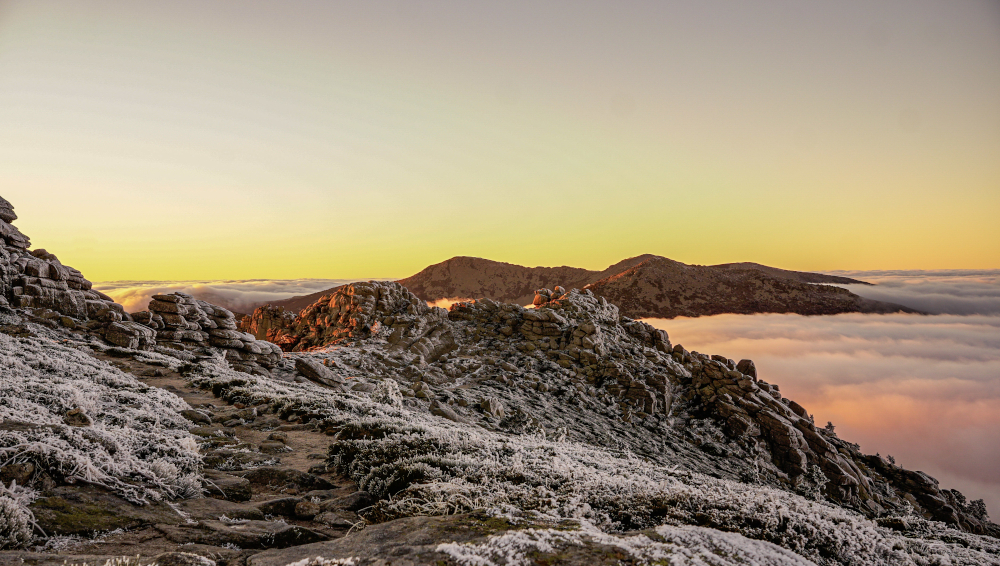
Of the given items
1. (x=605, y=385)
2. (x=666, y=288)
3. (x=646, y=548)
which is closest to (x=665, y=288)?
(x=666, y=288)

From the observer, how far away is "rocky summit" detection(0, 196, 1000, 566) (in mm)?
4988

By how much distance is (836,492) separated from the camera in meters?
27.6

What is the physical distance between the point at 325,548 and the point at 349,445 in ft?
20.0

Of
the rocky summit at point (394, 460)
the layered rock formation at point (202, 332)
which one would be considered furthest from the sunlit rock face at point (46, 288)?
the layered rock formation at point (202, 332)

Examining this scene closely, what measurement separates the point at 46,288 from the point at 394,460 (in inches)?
1315

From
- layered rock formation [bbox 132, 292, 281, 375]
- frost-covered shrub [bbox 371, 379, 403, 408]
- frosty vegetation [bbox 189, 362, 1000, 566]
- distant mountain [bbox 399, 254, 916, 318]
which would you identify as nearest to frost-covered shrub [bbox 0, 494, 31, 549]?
frosty vegetation [bbox 189, 362, 1000, 566]

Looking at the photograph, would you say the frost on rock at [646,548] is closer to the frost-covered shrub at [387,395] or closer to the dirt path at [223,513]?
the dirt path at [223,513]

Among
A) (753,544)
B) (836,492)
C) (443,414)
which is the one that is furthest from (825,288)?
(753,544)

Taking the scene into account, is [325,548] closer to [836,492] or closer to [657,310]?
[836,492]

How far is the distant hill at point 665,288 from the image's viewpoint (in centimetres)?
9312

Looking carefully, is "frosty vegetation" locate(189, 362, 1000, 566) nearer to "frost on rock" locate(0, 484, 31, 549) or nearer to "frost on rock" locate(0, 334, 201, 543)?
"frost on rock" locate(0, 334, 201, 543)

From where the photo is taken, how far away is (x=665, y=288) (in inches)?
3839

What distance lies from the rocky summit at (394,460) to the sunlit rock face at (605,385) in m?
0.21

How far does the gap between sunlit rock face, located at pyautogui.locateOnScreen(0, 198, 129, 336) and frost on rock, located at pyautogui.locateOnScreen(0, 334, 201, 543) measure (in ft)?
41.4
